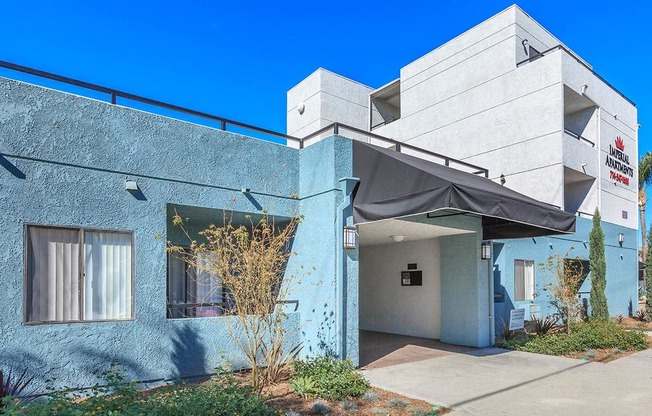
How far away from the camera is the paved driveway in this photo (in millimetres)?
6574

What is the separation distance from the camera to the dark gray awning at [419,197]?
7602 millimetres

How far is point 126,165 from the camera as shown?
760cm

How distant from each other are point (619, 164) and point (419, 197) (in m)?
16.6

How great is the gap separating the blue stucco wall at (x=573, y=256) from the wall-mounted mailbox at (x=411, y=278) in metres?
2.68

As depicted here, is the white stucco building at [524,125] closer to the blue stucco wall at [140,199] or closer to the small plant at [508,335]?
the small plant at [508,335]

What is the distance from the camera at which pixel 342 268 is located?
8.70 m

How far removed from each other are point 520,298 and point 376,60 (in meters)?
13.8

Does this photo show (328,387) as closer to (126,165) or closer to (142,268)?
(142,268)


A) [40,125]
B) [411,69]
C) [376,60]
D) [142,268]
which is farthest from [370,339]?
[376,60]

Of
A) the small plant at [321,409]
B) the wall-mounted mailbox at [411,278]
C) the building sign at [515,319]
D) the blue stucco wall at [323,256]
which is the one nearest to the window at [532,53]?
the wall-mounted mailbox at [411,278]

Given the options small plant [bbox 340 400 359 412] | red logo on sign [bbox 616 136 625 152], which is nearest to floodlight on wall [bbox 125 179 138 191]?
small plant [bbox 340 400 359 412]

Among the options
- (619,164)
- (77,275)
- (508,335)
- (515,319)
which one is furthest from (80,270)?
(619,164)

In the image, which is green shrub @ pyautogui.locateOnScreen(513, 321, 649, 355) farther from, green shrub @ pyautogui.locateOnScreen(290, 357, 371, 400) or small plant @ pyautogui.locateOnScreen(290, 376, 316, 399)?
small plant @ pyautogui.locateOnScreen(290, 376, 316, 399)

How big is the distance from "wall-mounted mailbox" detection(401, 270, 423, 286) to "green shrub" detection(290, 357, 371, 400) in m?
6.03
